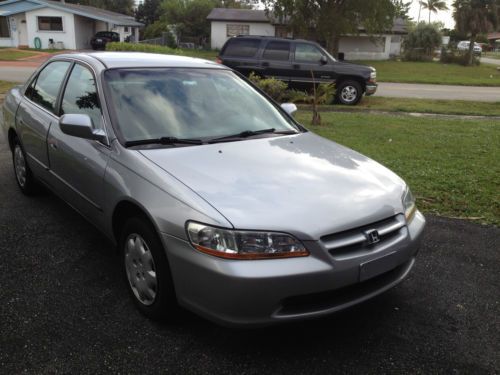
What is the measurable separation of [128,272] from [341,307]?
144 cm

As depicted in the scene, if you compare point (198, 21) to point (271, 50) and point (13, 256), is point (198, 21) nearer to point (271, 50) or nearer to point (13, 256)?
point (271, 50)

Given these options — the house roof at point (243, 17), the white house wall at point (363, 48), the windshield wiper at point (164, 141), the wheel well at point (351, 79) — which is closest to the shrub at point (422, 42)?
the house roof at point (243, 17)

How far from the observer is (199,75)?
13.1 ft

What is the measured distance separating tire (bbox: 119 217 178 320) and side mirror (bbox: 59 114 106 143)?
27.8 inches

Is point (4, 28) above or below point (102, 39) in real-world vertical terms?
above

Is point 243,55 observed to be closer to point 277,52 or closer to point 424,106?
point 277,52

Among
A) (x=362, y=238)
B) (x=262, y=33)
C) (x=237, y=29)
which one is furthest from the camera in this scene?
(x=262, y=33)

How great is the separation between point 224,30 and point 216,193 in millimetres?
43752

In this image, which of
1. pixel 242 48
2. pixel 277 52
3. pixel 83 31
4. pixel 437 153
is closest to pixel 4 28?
pixel 83 31

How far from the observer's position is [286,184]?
2.85m

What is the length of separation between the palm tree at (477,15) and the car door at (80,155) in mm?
42705

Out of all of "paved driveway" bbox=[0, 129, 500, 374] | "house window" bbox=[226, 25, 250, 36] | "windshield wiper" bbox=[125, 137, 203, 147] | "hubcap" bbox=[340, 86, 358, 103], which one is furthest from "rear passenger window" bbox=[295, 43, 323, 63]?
"house window" bbox=[226, 25, 250, 36]

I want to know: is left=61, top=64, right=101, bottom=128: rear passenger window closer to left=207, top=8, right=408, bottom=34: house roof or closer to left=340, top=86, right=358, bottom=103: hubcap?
left=340, top=86, right=358, bottom=103: hubcap

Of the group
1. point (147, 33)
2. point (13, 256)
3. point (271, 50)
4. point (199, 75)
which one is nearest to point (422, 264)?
point (199, 75)
